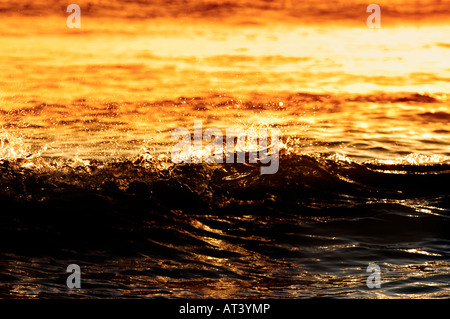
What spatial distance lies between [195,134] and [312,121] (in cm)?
335

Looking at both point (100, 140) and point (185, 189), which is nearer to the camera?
point (185, 189)

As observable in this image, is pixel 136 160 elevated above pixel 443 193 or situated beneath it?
elevated above

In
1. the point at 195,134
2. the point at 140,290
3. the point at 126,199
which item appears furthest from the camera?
the point at 195,134

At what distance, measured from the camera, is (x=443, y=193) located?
37.2ft

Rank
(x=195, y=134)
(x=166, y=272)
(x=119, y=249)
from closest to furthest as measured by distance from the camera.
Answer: (x=166, y=272) < (x=119, y=249) < (x=195, y=134)

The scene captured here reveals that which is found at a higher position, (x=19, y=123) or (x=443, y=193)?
(x=19, y=123)

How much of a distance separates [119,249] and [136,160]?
11.1 feet

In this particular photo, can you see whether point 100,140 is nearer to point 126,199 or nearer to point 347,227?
point 126,199

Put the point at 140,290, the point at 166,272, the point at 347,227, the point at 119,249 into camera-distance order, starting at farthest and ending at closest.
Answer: the point at 347,227 → the point at 119,249 → the point at 166,272 → the point at 140,290

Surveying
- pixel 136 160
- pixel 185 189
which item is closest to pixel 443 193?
pixel 185 189

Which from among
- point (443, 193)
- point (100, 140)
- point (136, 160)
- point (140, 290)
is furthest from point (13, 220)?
point (443, 193)

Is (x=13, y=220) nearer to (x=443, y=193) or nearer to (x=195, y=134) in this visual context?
(x=195, y=134)

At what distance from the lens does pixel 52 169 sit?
1076cm
